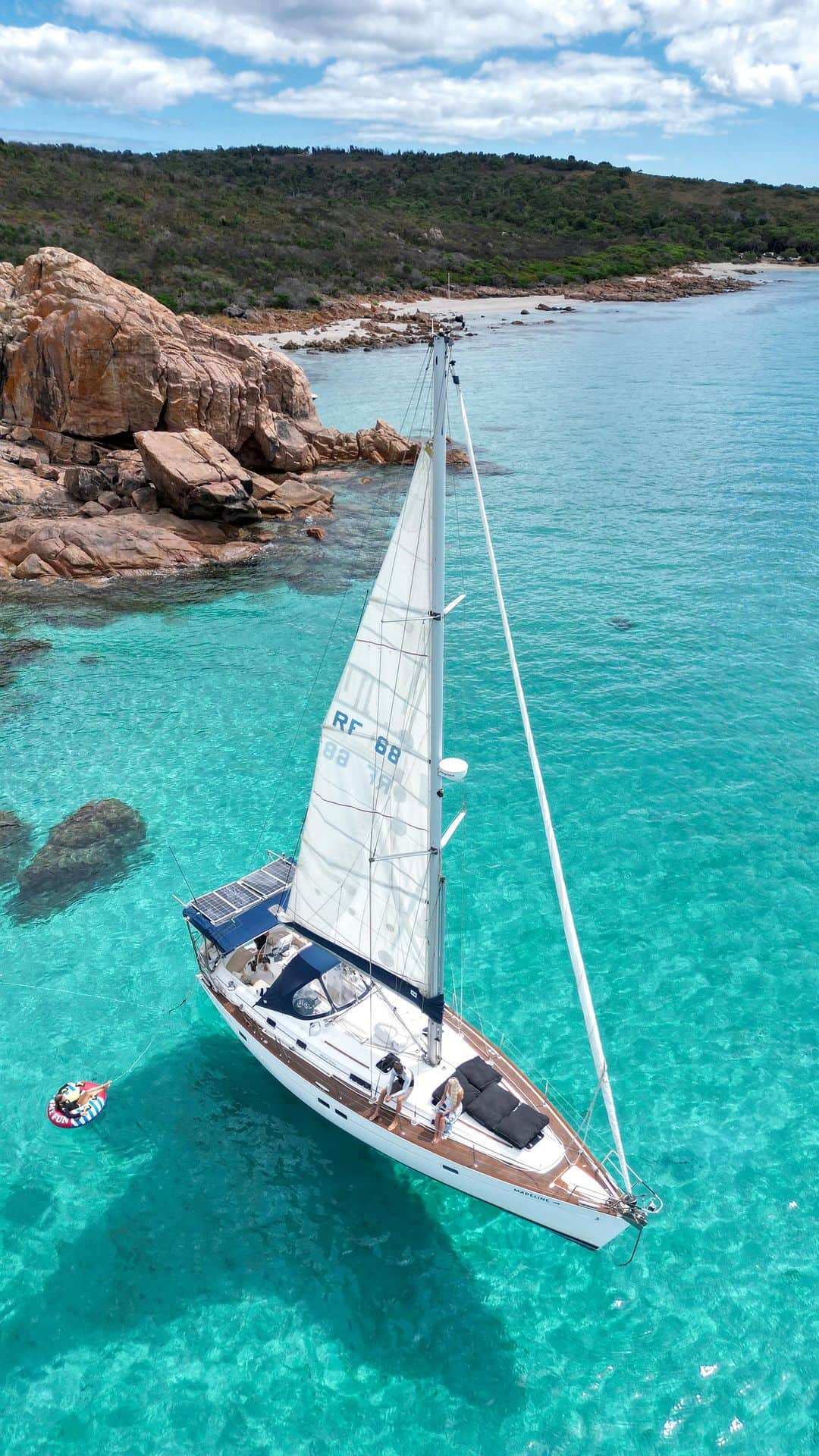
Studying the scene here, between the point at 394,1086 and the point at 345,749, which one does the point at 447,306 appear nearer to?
the point at 345,749

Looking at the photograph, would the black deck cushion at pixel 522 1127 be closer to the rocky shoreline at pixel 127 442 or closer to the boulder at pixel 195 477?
the rocky shoreline at pixel 127 442

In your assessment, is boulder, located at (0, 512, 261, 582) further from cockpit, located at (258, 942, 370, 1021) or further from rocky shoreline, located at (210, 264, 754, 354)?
rocky shoreline, located at (210, 264, 754, 354)

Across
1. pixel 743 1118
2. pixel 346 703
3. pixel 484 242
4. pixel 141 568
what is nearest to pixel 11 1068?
pixel 346 703

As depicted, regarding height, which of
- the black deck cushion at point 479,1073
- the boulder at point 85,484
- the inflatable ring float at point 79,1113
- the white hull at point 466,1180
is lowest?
the inflatable ring float at point 79,1113

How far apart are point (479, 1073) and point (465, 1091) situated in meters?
0.44

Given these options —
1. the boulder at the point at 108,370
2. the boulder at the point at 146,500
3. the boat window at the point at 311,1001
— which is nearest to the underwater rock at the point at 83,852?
the boat window at the point at 311,1001

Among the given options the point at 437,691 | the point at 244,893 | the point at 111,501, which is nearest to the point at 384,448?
the point at 111,501

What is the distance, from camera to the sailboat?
14312 millimetres

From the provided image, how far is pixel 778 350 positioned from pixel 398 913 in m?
107

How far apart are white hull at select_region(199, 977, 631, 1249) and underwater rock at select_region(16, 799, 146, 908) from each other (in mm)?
10393

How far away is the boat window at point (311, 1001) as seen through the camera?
1817 cm

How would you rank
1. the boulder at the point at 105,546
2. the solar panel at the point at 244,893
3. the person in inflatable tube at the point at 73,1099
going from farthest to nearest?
the boulder at the point at 105,546, the solar panel at the point at 244,893, the person in inflatable tube at the point at 73,1099

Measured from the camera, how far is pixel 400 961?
17.0 metres

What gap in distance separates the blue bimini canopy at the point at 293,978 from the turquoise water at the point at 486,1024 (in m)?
2.60
